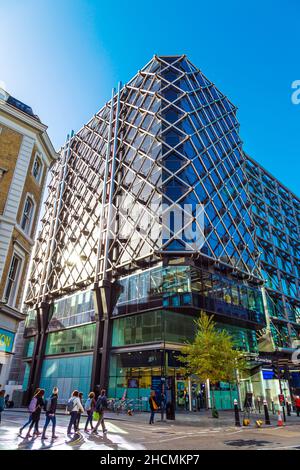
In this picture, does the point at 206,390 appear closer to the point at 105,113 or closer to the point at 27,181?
the point at 27,181

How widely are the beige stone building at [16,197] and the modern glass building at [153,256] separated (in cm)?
1243

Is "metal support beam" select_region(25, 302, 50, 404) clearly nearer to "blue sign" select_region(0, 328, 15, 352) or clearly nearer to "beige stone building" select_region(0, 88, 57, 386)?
"beige stone building" select_region(0, 88, 57, 386)

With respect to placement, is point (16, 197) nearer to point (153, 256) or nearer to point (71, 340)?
point (153, 256)

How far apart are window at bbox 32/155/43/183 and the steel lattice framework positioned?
15.8 meters

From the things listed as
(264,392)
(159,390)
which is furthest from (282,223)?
(159,390)

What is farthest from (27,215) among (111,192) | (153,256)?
(111,192)

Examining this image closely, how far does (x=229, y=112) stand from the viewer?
169 feet

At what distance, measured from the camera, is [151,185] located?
35750 millimetres

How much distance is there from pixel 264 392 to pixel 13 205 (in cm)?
3313

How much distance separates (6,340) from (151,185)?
25.5m

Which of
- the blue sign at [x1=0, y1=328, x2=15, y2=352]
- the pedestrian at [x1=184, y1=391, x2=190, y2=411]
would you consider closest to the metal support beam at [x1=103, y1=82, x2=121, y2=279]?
the pedestrian at [x1=184, y1=391, x2=190, y2=411]

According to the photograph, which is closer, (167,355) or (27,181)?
(27,181)

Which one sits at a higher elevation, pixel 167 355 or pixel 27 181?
pixel 27 181

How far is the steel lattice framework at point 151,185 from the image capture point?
35094mm
